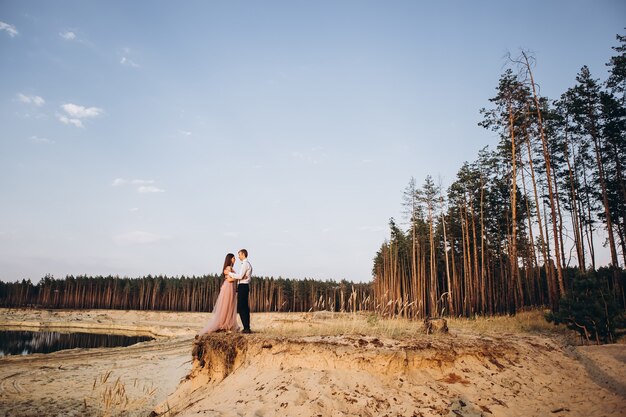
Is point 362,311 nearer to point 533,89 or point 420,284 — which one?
point 533,89

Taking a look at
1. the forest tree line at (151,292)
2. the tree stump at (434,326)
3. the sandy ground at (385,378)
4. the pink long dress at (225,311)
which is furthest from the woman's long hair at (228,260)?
the forest tree line at (151,292)

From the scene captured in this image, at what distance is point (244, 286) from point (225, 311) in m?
0.94

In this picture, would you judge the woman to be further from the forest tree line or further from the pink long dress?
the forest tree line

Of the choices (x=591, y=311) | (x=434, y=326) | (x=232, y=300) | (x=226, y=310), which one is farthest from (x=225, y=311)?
(x=591, y=311)

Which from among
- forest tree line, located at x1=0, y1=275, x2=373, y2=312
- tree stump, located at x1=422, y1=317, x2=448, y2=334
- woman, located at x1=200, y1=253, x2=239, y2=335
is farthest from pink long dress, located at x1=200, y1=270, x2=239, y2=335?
forest tree line, located at x1=0, y1=275, x2=373, y2=312

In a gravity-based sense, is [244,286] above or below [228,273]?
below

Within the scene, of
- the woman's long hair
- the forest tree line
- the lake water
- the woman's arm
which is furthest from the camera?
the forest tree line

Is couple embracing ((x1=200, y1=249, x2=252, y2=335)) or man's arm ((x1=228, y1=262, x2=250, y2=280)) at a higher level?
man's arm ((x1=228, y1=262, x2=250, y2=280))

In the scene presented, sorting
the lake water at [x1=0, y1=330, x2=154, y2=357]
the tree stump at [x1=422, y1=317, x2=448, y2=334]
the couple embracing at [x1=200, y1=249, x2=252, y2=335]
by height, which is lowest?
the lake water at [x1=0, y1=330, x2=154, y2=357]

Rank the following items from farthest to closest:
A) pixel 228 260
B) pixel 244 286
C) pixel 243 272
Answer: pixel 228 260, pixel 244 286, pixel 243 272

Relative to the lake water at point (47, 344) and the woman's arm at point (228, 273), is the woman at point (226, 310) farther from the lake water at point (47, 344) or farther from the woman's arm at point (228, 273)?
the lake water at point (47, 344)

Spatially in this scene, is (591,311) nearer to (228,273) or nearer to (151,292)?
(228,273)

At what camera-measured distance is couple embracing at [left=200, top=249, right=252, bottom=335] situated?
8.89 meters

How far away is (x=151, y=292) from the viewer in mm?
75438
